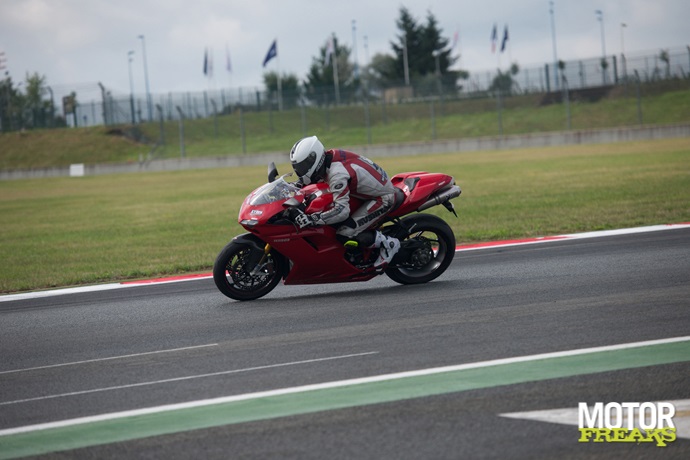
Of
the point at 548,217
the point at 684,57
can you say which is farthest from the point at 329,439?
the point at 684,57

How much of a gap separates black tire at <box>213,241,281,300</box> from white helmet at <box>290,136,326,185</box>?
86 cm

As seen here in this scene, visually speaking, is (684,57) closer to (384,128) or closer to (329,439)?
(384,128)

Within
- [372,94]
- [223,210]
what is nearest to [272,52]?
[372,94]

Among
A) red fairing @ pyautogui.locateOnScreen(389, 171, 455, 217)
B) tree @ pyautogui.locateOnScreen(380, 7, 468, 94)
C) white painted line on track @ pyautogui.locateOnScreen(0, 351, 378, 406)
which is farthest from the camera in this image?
tree @ pyautogui.locateOnScreen(380, 7, 468, 94)

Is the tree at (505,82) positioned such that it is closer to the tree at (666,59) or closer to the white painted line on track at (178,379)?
the tree at (666,59)

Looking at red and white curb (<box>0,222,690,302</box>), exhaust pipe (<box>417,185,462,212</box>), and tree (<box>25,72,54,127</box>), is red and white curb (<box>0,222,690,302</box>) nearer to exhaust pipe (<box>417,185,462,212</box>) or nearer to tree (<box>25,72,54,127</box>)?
exhaust pipe (<box>417,185,462,212</box>)

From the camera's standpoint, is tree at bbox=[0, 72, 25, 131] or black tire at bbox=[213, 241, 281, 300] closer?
black tire at bbox=[213, 241, 281, 300]

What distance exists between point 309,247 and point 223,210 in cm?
1255

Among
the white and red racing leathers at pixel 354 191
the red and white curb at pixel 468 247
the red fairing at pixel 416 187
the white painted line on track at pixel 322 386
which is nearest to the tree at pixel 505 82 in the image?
the red and white curb at pixel 468 247

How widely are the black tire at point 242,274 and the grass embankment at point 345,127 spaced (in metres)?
38.8

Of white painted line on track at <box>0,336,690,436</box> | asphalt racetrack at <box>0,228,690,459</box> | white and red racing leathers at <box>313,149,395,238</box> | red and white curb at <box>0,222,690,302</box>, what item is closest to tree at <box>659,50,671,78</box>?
red and white curb at <box>0,222,690,302</box>

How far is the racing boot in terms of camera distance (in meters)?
9.20

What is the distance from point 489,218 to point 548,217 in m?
1.09

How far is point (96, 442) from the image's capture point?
4.89 metres
